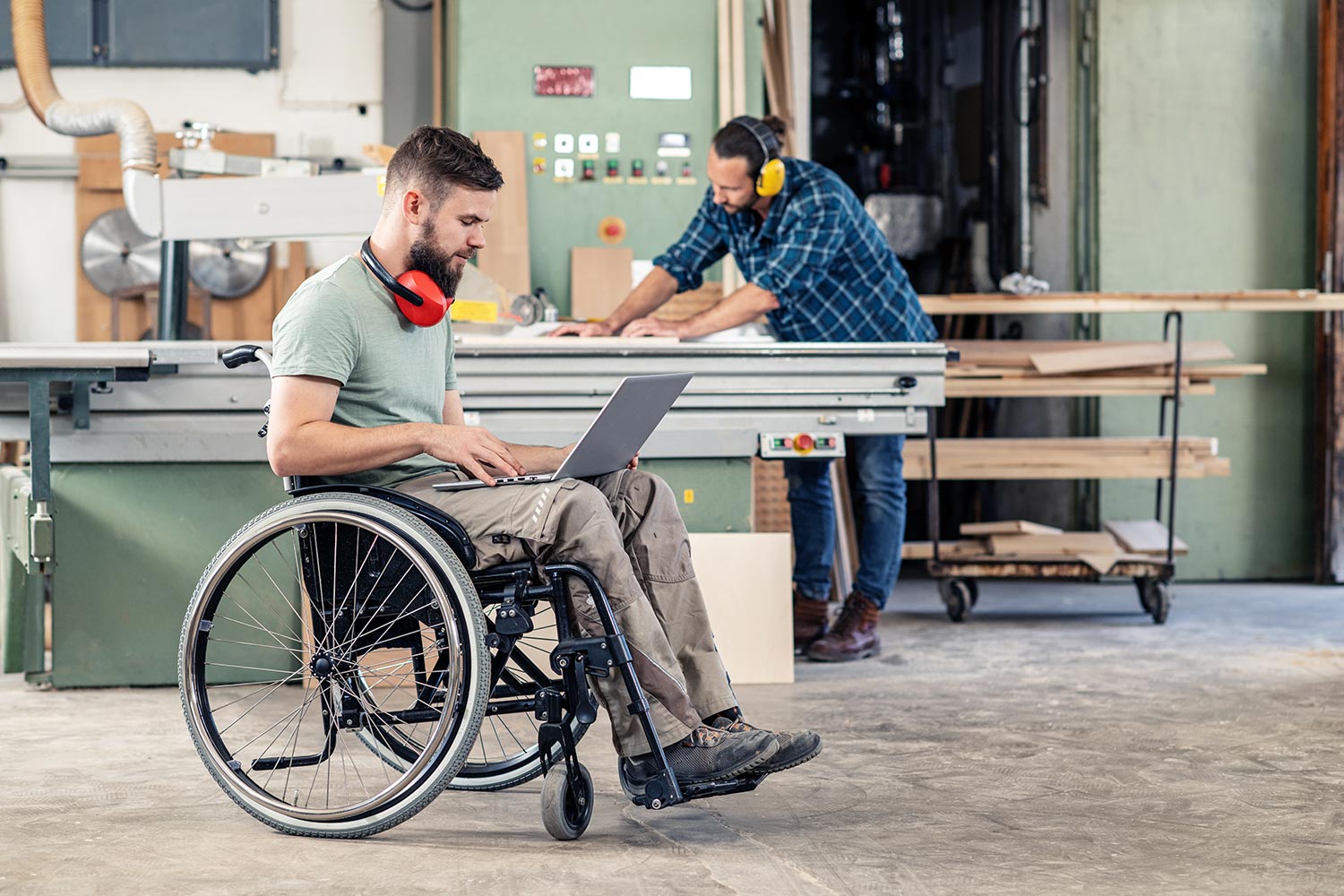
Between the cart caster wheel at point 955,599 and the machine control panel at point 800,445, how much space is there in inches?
50.3

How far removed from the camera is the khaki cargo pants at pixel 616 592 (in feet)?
7.00

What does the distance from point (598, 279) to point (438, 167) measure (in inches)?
104

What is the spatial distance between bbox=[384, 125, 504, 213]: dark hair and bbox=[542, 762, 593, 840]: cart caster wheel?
91 cm

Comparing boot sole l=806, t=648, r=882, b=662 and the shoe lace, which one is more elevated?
the shoe lace

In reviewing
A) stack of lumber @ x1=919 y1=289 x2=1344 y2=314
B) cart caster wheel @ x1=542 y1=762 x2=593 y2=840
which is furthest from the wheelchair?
stack of lumber @ x1=919 y1=289 x2=1344 y2=314

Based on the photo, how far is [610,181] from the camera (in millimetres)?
4973

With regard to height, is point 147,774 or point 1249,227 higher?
point 1249,227

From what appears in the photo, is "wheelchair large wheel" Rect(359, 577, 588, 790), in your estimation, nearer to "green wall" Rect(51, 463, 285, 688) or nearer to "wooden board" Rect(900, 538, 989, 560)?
"green wall" Rect(51, 463, 285, 688)

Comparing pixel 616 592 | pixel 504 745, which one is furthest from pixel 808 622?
pixel 616 592

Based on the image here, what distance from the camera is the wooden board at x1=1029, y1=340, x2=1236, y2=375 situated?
5027mm

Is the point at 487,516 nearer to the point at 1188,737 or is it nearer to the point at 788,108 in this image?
the point at 1188,737

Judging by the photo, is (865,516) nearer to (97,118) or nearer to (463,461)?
(463,461)

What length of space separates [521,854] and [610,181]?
3192 millimetres

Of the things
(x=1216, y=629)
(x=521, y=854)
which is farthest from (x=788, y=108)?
(x=521, y=854)
